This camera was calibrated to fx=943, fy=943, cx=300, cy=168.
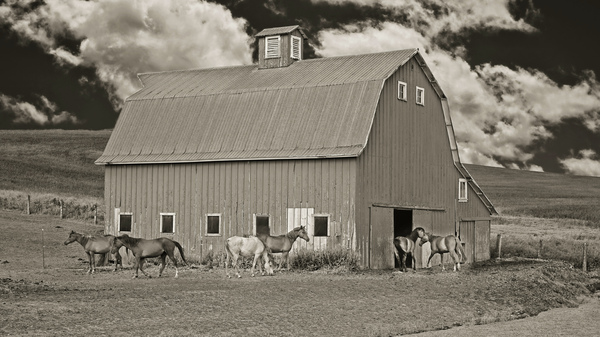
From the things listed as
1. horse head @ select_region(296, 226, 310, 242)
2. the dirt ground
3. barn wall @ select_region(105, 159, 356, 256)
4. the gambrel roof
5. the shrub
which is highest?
the gambrel roof

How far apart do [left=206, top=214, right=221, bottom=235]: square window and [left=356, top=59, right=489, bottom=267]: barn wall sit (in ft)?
20.0

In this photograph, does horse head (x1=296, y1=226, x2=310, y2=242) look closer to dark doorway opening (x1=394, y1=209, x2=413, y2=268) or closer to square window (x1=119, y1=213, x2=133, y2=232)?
dark doorway opening (x1=394, y1=209, x2=413, y2=268)

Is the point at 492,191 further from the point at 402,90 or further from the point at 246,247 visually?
the point at 246,247

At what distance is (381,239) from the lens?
3447cm

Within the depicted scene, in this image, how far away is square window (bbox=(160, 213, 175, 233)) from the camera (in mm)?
37656

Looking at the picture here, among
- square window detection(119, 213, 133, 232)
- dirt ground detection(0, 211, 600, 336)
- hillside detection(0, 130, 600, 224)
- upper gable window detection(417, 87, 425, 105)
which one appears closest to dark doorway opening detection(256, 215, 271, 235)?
dirt ground detection(0, 211, 600, 336)

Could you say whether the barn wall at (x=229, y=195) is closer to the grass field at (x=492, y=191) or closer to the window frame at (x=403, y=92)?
the window frame at (x=403, y=92)

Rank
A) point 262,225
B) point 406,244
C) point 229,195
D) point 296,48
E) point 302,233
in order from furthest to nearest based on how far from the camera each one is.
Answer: point 296,48, point 229,195, point 262,225, point 406,244, point 302,233

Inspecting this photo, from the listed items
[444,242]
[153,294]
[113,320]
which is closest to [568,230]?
[444,242]

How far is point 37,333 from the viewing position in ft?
54.1

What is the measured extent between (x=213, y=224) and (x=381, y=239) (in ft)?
21.9

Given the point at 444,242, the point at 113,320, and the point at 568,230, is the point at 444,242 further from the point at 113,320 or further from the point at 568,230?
the point at 568,230

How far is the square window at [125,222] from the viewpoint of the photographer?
3884cm

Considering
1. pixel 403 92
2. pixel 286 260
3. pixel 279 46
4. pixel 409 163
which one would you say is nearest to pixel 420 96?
pixel 403 92
